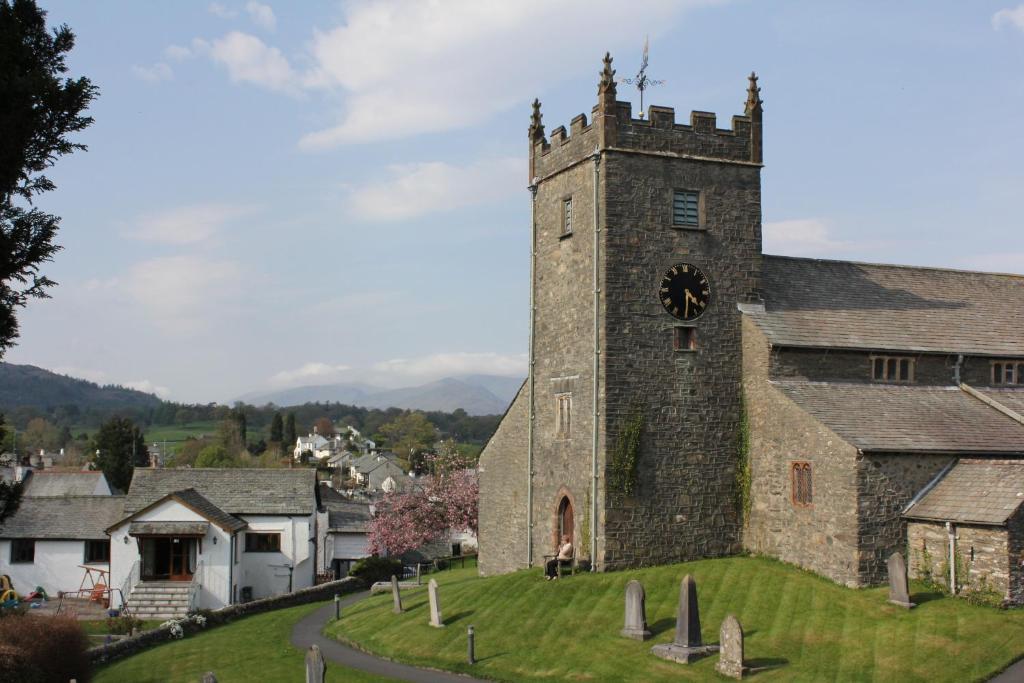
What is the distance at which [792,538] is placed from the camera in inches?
1185

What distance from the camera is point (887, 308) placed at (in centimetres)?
3484

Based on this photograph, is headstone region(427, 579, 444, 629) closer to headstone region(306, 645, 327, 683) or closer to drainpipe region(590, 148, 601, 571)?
drainpipe region(590, 148, 601, 571)

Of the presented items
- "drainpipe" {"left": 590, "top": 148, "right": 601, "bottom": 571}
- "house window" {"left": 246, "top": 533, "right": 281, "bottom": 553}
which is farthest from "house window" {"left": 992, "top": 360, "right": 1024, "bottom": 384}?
"house window" {"left": 246, "top": 533, "right": 281, "bottom": 553}

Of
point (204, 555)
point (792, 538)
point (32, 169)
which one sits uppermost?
point (32, 169)

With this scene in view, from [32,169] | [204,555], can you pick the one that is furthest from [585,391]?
[204,555]

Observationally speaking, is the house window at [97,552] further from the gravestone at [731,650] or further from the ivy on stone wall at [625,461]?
the gravestone at [731,650]

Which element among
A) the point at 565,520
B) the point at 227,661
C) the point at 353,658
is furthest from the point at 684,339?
the point at 227,661

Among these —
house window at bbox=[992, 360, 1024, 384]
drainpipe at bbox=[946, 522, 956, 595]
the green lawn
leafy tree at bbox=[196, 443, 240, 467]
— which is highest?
house window at bbox=[992, 360, 1024, 384]

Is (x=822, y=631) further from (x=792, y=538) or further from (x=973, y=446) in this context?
(x=973, y=446)

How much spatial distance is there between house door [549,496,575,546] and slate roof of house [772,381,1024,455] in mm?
7551

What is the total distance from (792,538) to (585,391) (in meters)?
7.51

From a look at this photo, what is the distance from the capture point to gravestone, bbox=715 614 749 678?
889 inches

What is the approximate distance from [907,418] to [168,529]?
31778mm

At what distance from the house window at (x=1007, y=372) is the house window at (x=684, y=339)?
1087cm
